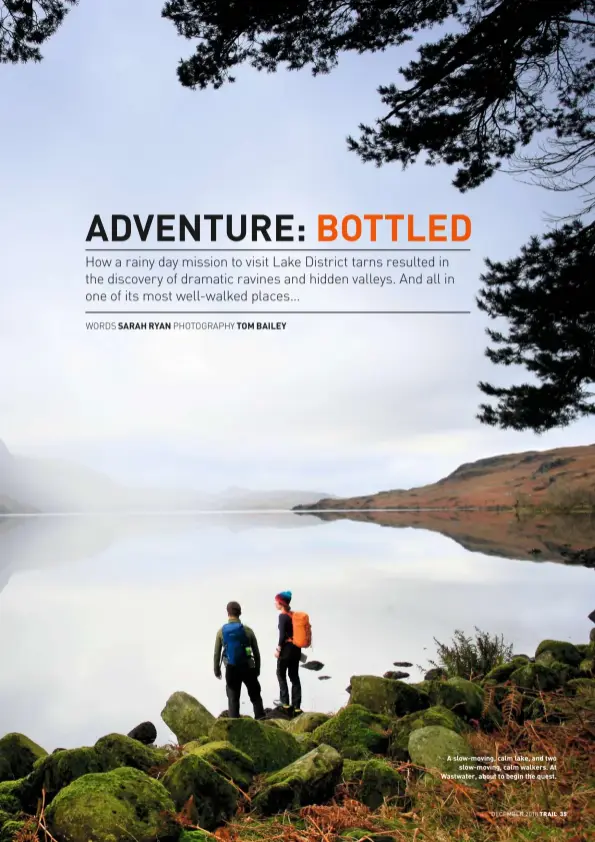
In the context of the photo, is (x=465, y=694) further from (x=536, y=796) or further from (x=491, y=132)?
(x=491, y=132)

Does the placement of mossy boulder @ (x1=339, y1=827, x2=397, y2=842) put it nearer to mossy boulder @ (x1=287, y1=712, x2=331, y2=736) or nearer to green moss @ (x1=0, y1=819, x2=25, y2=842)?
green moss @ (x1=0, y1=819, x2=25, y2=842)

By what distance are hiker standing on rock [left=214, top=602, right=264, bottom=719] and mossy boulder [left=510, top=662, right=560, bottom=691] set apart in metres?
3.77

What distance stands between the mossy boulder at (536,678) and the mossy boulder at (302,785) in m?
3.92

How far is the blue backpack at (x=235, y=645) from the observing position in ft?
33.0

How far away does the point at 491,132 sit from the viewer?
33.2 feet

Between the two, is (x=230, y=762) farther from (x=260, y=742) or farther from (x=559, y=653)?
(x=559, y=653)

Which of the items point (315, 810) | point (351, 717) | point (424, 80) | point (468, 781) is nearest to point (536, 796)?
point (468, 781)

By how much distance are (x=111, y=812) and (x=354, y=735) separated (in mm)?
3036

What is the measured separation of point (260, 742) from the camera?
5.85 metres

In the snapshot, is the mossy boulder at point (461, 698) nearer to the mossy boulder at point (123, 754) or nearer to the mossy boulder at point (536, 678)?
the mossy boulder at point (536, 678)

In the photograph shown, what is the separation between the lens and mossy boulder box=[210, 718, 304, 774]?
577 centimetres

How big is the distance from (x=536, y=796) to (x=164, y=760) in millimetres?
2847

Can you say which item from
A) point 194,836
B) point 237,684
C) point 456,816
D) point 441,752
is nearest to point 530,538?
point 237,684

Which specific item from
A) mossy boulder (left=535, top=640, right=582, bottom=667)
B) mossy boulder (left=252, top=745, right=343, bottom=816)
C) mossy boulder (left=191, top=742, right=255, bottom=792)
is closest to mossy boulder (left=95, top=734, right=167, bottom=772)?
mossy boulder (left=191, top=742, right=255, bottom=792)
